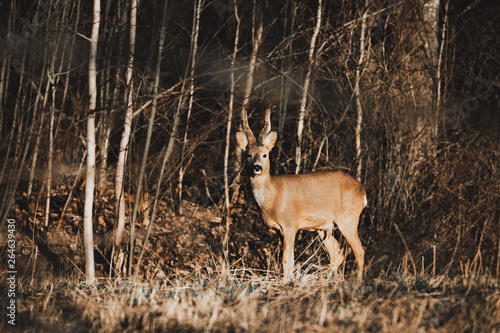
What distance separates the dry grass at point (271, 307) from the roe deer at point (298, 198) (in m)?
2.12

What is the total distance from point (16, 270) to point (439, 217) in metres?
6.61

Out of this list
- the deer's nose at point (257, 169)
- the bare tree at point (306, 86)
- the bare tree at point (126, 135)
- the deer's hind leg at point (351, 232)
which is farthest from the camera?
the bare tree at point (306, 86)

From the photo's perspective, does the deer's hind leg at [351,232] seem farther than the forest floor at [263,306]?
Yes

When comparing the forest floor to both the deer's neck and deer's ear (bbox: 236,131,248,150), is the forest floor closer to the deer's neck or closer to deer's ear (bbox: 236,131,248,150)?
the deer's neck

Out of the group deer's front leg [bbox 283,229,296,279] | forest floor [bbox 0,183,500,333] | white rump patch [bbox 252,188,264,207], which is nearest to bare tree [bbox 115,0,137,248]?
white rump patch [bbox 252,188,264,207]

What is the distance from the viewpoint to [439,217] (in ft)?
32.5

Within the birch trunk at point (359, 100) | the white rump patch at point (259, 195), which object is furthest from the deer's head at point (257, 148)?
the birch trunk at point (359, 100)

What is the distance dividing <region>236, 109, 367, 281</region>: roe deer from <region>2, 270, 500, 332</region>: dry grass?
2.12 metres

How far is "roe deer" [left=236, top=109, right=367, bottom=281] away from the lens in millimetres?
7254

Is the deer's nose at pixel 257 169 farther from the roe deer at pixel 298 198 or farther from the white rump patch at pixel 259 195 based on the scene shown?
the white rump patch at pixel 259 195

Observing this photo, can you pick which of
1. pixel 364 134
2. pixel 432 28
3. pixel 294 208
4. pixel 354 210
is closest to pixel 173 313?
pixel 294 208

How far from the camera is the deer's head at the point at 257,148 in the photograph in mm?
7064

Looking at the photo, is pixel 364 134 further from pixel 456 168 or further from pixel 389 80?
pixel 456 168

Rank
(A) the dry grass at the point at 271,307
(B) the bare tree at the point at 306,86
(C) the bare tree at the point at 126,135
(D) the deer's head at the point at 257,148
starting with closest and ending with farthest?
(A) the dry grass at the point at 271,307
(D) the deer's head at the point at 257,148
(C) the bare tree at the point at 126,135
(B) the bare tree at the point at 306,86
